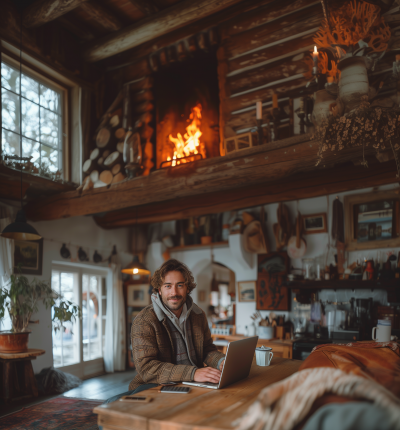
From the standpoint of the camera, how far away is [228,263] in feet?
23.3

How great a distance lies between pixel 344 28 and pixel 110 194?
3.33 m

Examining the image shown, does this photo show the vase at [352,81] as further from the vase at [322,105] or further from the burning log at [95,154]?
the burning log at [95,154]

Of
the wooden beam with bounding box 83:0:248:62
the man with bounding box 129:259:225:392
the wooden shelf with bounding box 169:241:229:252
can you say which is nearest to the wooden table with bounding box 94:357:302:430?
the man with bounding box 129:259:225:392

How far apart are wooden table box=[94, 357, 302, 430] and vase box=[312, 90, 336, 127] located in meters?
2.62

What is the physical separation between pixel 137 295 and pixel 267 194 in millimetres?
3570

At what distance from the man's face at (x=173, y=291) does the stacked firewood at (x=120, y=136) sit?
3148mm

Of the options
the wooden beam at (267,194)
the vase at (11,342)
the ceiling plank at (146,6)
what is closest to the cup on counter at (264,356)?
the wooden beam at (267,194)

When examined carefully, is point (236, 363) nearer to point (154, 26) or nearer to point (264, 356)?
point (264, 356)

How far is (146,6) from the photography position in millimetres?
5848

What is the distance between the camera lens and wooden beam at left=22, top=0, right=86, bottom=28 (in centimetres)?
522

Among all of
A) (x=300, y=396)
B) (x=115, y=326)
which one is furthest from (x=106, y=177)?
(x=300, y=396)

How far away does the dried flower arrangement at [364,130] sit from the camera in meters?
3.32

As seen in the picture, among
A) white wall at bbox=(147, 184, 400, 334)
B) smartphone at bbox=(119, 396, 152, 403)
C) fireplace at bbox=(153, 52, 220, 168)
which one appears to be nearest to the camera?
smartphone at bbox=(119, 396, 152, 403)

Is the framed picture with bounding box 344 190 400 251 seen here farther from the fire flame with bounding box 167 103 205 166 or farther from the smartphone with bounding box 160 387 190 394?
the smartphone with bounding box 160 387 190 394
